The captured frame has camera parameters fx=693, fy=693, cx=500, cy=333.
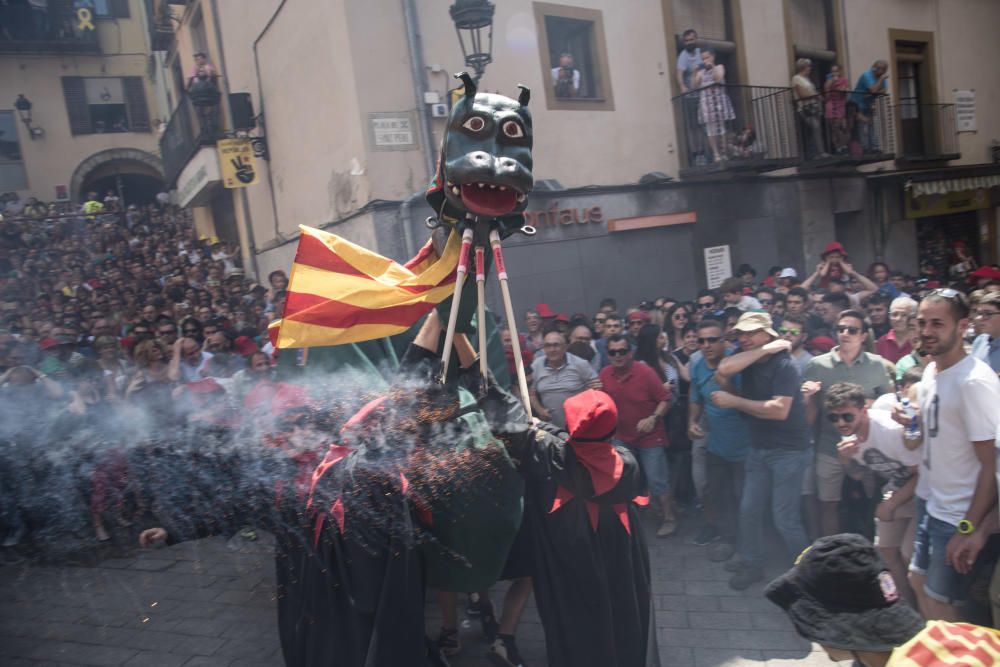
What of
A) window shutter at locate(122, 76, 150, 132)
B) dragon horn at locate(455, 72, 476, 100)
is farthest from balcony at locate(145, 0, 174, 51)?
dragon horn at locate(455, 72, 476, 100)

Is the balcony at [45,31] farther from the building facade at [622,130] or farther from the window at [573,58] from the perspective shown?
the window at [573,58]

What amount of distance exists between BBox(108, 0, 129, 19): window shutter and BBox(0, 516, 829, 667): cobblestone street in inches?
850

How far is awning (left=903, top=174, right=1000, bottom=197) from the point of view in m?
14.2

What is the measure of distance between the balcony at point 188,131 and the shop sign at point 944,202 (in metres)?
13.4

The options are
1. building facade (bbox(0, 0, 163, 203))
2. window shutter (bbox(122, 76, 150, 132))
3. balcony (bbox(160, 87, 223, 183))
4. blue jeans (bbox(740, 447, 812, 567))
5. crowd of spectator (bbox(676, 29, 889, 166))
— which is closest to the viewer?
blue jeans (bbox(740, 447, 812, 567))

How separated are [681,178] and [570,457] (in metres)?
8.72

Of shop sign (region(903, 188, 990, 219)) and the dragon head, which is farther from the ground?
the dragon head

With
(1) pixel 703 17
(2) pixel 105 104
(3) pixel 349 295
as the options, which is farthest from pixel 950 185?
(2) pixel 105 104

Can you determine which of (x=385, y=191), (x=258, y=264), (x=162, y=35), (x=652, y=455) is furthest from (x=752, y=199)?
(x=162, y=35)

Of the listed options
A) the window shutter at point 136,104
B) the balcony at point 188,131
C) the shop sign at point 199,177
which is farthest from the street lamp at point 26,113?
the shop sign at point 199,177

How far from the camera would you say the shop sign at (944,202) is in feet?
47.2

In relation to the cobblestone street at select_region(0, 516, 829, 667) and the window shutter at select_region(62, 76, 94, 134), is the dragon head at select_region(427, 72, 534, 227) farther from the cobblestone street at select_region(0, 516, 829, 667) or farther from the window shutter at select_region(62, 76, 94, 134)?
the window shutter at select_region(62, 76, 94, 134)

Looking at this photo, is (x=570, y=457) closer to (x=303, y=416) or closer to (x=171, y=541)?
(x=303, y=416)

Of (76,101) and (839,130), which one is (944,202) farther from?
(76,101)
